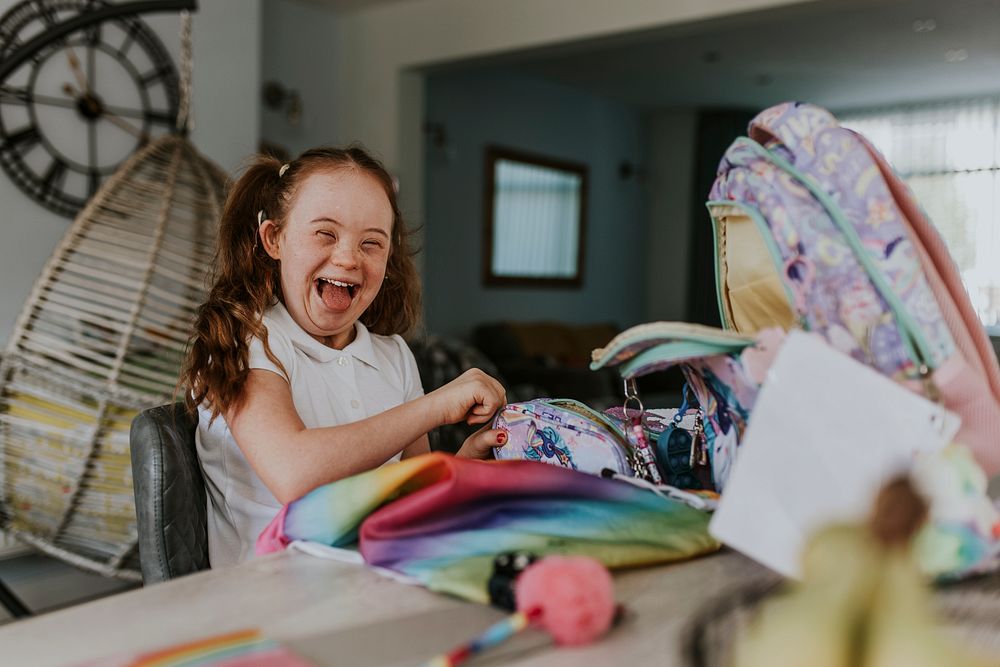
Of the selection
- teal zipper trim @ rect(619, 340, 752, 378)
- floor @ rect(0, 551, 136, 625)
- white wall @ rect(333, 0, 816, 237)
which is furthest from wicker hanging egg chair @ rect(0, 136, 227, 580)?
white wall @ rect(333, 0, 816, 237)

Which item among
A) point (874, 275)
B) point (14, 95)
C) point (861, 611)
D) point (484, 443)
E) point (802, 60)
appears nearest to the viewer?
point (861, 611)

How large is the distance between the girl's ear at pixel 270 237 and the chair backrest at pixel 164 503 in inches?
11.5

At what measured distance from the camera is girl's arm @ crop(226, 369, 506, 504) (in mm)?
1012

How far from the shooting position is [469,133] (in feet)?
22.5

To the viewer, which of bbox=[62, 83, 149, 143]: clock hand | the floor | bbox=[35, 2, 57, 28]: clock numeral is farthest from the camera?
bbox=[62, 83, 149, 143]: clock hand

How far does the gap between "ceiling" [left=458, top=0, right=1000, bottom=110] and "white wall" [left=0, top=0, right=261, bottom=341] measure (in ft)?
5.41

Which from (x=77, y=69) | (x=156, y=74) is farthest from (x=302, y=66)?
(x=77, y=69)

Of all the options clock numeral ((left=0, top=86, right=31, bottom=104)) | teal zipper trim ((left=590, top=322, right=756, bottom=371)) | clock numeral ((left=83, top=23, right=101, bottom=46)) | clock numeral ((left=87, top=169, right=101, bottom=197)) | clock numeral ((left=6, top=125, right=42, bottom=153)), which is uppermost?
clock numeral ((left=83, top=23, right=101, bottom=46))

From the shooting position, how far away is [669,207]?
892 cm

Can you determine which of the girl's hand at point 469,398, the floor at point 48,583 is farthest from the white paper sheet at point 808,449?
the floor at point 48,583

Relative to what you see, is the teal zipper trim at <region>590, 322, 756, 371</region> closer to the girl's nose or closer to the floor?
the girl's nose

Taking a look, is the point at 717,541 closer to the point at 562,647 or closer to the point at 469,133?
the point at 562,647

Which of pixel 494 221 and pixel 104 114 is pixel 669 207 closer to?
pixel 494 221

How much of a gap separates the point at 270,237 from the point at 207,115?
120 inches
